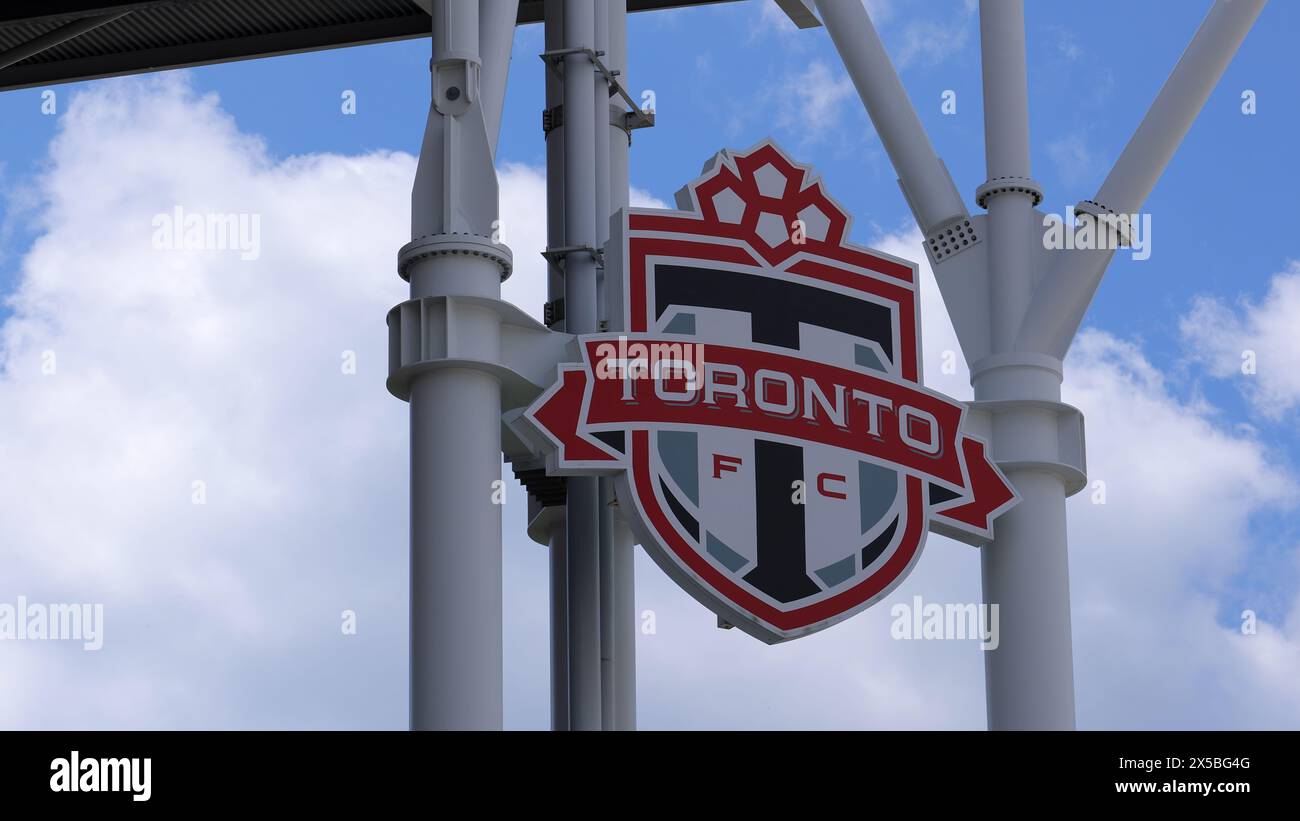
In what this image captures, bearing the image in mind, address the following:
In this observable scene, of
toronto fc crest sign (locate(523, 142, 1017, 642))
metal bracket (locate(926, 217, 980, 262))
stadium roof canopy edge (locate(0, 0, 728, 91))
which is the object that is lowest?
toronto fc crest sign (locate(523, 142, 1017, 642))

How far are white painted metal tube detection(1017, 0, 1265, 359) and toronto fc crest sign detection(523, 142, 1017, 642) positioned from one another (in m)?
1.57

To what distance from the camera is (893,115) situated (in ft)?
73.2

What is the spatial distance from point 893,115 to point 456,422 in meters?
7.10

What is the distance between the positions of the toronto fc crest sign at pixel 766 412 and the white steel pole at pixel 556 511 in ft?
7.88

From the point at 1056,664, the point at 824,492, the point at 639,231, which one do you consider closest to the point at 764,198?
the point at 639,231

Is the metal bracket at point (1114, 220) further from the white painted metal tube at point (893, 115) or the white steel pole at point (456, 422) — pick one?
the white steel pole at point (456, 422)

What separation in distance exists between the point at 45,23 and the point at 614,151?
7980 mm

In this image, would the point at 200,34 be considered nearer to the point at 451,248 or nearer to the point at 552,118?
the point at 552,118

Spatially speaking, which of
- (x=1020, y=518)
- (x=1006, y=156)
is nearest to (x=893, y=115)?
(x=1006, y=156)

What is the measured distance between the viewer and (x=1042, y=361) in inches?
827

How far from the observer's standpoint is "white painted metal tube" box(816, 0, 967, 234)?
21953 mm

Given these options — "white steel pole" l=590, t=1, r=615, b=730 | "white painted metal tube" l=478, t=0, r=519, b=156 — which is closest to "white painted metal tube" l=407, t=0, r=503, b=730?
"white painted metal tube" l=478, t=0, r=519, b=156

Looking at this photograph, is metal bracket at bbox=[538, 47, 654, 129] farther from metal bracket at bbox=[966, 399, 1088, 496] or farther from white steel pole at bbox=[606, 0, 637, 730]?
metal bracket at bbox=[966, 399, 1088, 496]

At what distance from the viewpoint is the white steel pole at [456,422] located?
1663cm
